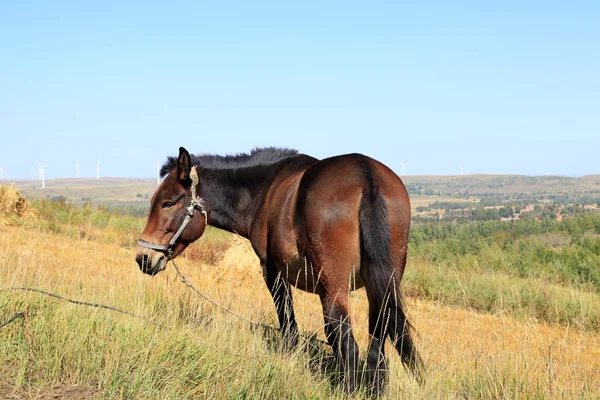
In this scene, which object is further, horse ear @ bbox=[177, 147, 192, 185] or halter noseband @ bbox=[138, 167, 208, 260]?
halter noseband @ bbox=[138, 167, 208, 260]

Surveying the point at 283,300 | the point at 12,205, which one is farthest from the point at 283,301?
the point at 12,205

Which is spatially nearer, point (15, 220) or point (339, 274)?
point (339, 274)

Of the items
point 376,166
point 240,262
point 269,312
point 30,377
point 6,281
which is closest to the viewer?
point 30,377

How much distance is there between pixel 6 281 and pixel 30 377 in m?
2.52

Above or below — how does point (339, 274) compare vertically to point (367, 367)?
above

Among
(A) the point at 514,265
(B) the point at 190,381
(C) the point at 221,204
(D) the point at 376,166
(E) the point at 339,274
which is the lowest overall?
(A) the point at 514,265

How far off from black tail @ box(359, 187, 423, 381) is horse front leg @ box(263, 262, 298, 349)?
121cm

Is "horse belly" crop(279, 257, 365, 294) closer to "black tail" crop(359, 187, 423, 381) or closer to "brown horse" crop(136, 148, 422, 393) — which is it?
"brown horse" crop(136, 148, 422, 393)

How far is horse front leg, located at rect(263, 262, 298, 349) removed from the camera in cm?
568

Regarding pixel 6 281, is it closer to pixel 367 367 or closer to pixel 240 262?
pixel 367 367

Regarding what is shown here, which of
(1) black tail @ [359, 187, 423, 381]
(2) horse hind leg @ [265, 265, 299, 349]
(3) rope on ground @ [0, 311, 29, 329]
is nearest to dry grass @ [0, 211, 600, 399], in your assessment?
(3) rope on ground @ [0, 311, 29, 329]

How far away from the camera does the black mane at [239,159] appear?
6758mm

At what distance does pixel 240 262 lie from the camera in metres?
12.6

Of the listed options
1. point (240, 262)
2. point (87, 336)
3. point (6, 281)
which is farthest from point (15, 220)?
point (87, 336)
